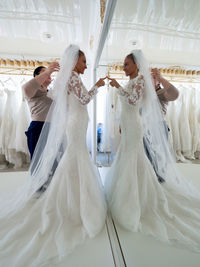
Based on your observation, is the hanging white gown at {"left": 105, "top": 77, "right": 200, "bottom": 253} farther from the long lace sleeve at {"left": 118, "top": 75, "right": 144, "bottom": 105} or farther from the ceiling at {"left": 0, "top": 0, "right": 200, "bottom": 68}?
the ceiling at {"left": 0, "top": 0, "right": 200, "bottom": 68}

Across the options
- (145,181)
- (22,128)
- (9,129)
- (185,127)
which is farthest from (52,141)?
(9,129)

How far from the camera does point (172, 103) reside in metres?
0.55

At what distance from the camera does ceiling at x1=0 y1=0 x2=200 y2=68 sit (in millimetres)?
397

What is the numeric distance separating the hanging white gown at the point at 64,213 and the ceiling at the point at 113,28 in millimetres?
453

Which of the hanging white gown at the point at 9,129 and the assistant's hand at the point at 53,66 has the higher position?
the assistant's hand at the point at 53,66

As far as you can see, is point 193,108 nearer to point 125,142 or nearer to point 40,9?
point 125,142

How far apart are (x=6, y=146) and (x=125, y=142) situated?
2.14 m


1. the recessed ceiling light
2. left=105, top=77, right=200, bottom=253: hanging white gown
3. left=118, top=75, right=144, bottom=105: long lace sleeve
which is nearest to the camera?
left=105, top=77, right=200, bottom=253: hanging white gown

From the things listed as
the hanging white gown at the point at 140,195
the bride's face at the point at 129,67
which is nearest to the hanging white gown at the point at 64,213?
the hanging white gown at the point at 140,195

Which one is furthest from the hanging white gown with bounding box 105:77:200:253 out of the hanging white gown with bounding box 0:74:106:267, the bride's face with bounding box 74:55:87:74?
the bride's face with bounding box 74:55:87:74

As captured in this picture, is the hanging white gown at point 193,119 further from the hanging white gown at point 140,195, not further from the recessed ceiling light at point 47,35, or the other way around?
the recessed ceiling light at point 47,35

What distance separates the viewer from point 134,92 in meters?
0.83

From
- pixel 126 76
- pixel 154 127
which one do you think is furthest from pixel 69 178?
pixel 126 76

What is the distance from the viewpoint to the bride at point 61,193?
2.17ft
